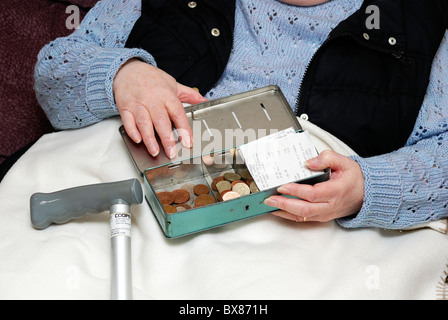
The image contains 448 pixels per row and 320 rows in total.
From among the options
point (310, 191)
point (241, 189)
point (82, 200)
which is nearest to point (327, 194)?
point (310, 191)

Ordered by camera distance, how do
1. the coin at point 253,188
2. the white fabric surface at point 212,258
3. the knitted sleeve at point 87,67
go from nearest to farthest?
the white fabric surface at point 212,258
the coin at point 253,188
the knitted sleeve at point 87,67

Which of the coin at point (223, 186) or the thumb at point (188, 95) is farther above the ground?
the thumb at point (188, 95)

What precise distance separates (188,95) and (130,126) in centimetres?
15

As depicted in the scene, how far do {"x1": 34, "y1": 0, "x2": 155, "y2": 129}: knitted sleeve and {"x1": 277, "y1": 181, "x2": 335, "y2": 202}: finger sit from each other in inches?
13.5

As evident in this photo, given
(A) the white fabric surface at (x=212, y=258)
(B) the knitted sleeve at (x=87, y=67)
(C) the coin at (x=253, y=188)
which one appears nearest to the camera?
(A) the white fabric surface at (x=212, y=258)

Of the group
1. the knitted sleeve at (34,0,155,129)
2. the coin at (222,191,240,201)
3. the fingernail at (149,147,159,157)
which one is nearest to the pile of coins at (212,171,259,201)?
the coin at (222,191,240,201)

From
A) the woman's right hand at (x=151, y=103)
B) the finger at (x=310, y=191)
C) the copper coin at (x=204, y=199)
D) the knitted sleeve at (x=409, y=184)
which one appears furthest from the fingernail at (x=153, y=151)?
the knitted sleeve at (x=409, y=184)

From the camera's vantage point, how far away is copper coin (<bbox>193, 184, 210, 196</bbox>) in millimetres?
847

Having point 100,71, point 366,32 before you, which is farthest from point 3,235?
point 366,32

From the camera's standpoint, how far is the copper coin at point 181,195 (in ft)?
2.71

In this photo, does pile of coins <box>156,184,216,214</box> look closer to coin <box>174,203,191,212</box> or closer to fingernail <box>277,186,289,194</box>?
coin <box>174,203,191,212</box>

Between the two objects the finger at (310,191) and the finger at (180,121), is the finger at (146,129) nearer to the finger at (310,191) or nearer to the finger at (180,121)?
the finger at (180,121)

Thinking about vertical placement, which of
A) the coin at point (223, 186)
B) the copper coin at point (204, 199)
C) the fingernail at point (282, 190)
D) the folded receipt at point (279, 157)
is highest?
the folded receipt at point (279, 157)
